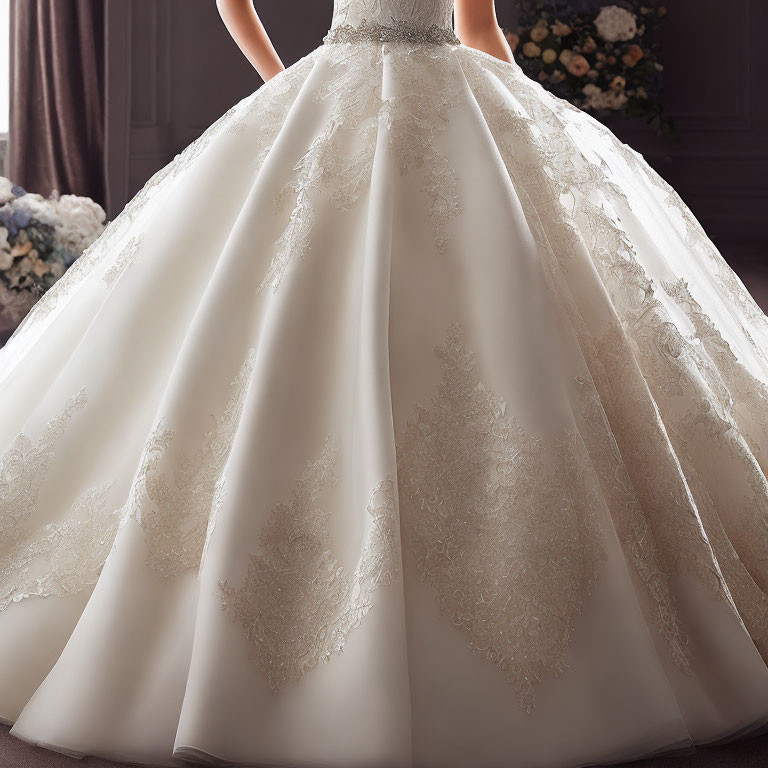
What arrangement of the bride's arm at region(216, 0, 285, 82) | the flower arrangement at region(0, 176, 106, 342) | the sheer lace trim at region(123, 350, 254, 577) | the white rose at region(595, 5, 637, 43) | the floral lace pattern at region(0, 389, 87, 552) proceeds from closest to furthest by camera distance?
the sheer lace trim at region(123, 350, 254, 577)
the floral lace pattern at region(0, 389, 87, 552)
the bride's arm at region(216, 0, 285, 82)
the flower arrangement at region(0, 176, 106, 342)
the white rose at region(595, 5, 637, 43)

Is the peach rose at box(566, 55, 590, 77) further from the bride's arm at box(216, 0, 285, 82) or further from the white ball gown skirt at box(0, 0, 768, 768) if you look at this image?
the white ball gown skirt at box(0, 0, 768, 768)

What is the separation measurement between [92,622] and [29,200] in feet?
8.02

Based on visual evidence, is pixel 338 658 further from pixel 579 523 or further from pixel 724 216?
pixel 724 216

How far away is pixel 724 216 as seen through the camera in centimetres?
586

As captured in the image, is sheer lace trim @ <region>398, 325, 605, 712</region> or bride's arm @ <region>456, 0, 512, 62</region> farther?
bride's arm @ <region>456, 0, 512, 62</region>

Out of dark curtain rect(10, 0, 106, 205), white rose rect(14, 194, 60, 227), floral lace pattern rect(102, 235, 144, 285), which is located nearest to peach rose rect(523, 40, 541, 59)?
dark curtain rect(10, 0, 106, 205)

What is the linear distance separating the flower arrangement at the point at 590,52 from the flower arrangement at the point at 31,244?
299 centimetres

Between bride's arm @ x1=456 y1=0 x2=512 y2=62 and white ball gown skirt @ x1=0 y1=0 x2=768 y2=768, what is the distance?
374 mm

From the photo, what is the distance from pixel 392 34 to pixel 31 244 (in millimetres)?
1908

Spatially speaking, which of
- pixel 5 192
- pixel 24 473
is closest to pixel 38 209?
pixel 5 192

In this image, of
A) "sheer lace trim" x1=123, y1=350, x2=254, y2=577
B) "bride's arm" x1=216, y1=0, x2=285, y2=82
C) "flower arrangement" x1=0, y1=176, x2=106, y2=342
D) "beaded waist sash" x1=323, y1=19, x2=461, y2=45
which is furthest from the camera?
"flower arrangement" x1=0, y1=176, x2=106, y2=342

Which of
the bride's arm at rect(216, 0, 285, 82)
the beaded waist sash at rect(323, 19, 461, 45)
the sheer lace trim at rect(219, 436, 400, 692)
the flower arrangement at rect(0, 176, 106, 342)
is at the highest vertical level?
the beaded waist sash at rect(323, 19, 461, 45)

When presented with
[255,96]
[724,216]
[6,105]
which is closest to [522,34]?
[724,216]

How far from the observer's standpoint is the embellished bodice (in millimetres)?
1822
